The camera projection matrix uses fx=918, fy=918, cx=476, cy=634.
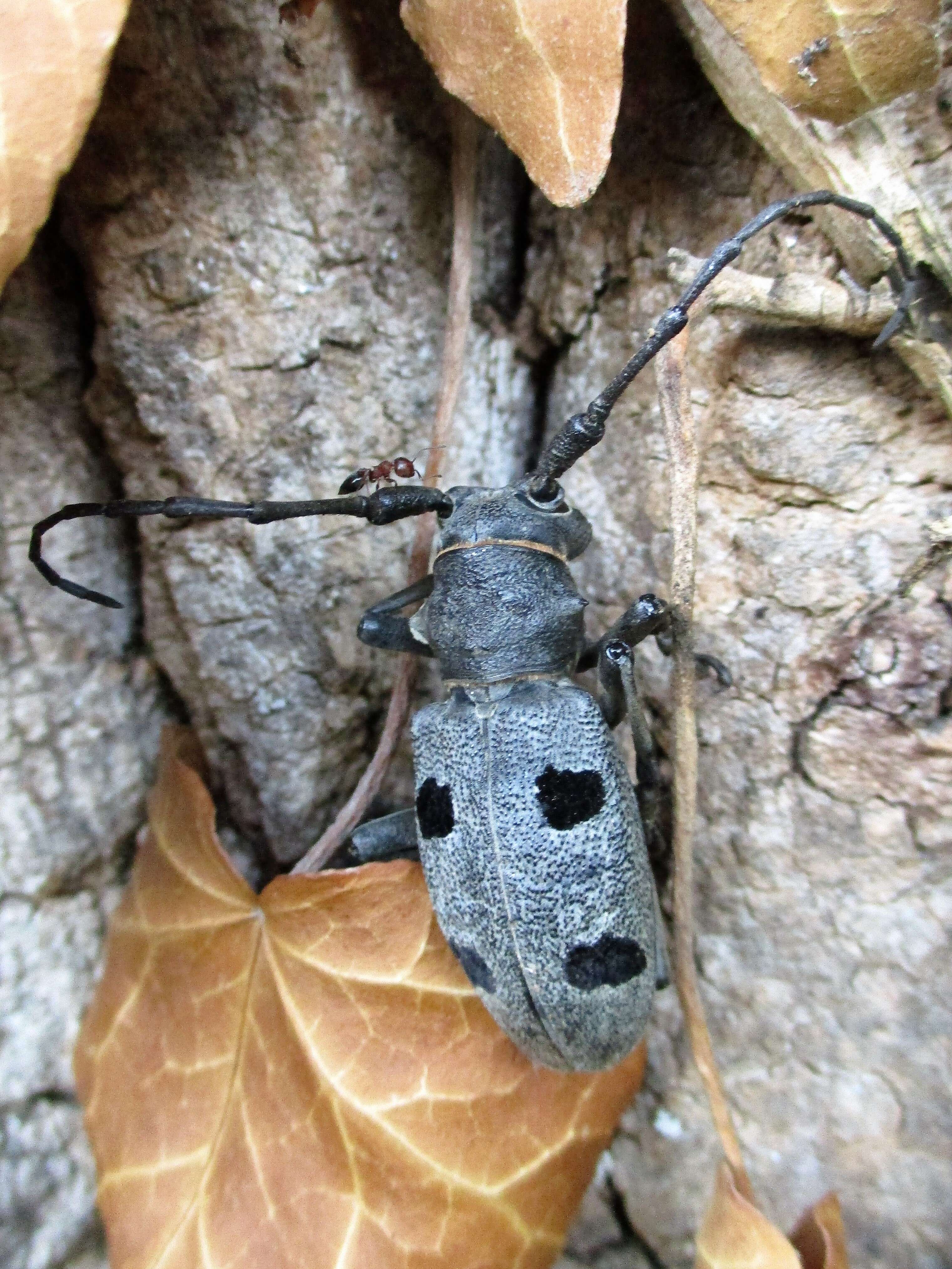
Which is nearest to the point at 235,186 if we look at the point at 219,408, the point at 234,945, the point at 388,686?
the point at 219,408

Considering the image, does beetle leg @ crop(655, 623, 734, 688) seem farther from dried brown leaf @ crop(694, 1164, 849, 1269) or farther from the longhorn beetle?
dried brown leaf @ crop(694, 1164, 849, 1269)

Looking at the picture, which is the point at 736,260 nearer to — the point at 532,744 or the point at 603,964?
the point at 532,744

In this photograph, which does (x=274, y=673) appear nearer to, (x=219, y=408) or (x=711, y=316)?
(x=219, y=408)

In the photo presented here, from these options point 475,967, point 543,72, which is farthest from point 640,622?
point 543,72

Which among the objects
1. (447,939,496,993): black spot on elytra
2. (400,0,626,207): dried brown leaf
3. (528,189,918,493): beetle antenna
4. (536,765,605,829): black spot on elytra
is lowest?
(447,939,496,993): black spot on elytra

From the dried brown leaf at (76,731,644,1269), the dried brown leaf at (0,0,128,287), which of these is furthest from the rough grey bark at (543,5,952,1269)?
the dried brown leaf at (0,0,128,287)

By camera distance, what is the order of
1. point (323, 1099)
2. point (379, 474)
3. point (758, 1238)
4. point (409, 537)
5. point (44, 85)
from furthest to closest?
point (409, 537) < point (379, 474) < point (323, 1099) < point (758, 1238) < point (44, 85)
